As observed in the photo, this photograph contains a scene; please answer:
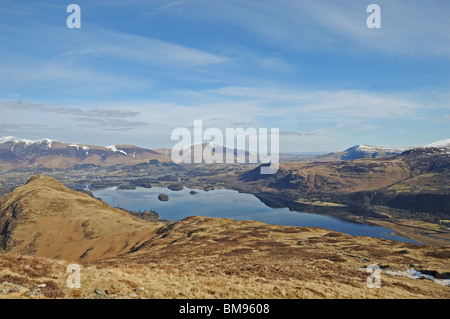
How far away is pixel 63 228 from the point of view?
346ft

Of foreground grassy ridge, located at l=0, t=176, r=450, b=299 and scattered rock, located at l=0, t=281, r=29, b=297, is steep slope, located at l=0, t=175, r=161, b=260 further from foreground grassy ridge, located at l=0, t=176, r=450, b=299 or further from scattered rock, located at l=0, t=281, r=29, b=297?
scattered rock, located at l=0, t=281, r=29, b=297

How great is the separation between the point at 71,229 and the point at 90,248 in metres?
26.7

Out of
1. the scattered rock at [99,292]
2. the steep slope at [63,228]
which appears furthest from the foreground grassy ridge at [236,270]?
the steep slope at [63,228]

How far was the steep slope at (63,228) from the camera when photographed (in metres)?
85.8

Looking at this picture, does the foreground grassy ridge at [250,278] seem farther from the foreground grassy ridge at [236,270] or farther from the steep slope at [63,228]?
the steep slope at [63,228]

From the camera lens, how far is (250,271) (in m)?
28.6

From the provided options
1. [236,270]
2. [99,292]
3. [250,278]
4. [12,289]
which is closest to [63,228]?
[236,270]

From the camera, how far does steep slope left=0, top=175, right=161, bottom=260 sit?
85812 mm

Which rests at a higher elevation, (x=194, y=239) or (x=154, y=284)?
(x=154, y=284)

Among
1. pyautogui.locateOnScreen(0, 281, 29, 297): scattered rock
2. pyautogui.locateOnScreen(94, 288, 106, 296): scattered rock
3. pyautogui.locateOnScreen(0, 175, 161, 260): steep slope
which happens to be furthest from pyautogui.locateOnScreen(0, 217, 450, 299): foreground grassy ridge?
pyautogui.locateOnScreen(0, 175, 161, 260): steep slope

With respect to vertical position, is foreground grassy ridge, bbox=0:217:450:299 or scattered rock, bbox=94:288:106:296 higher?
scattered rock, bbox=94:288:106:296
